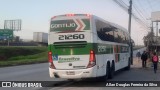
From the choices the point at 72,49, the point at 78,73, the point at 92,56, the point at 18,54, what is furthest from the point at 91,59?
the point at 18,54

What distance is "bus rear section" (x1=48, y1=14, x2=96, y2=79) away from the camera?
16156 millimetres

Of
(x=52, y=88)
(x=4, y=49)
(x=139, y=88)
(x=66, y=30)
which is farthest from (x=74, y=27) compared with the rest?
(x=4, y=49)

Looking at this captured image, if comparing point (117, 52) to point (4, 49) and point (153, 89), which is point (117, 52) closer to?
point (153, 89)

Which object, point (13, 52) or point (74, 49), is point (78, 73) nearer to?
point (74, 49)

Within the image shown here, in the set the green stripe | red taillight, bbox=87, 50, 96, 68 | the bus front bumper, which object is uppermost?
the green stripe

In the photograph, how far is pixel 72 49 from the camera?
644 inches

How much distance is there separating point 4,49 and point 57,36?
181ft

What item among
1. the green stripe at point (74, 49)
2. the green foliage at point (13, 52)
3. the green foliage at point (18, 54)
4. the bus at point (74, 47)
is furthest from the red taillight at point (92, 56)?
the green foliage at point (13, 52)

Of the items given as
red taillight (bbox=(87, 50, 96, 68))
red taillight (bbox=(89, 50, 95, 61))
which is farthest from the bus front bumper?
red taillight (bbox=(89, 50, 95, 61))

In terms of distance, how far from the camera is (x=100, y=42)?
17438 mm

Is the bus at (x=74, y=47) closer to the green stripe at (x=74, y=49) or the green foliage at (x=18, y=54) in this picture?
the green stripe at (x=74, y=49)

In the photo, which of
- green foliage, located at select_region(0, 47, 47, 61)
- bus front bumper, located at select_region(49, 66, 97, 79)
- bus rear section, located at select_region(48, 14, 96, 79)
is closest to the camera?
bus front bumper, located at select_region(49, 66, 97, 79)

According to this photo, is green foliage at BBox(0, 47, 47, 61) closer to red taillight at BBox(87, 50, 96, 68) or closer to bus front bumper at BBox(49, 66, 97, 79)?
bus front bumper at BBox(49, 66, 97, 79)

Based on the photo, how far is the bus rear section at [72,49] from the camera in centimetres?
1616
